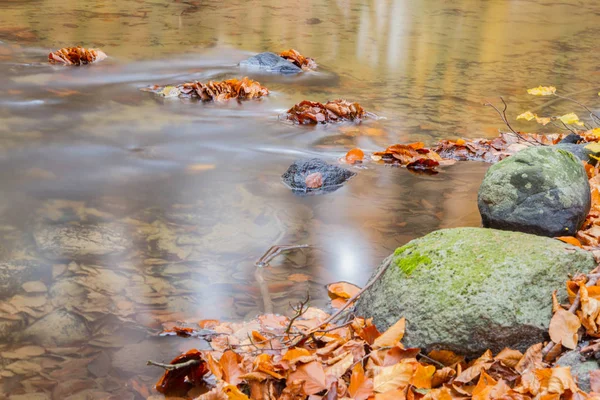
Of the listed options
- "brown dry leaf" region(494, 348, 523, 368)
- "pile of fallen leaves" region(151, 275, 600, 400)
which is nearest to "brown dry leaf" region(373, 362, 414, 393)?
"pile of fallen leaves" region(151, 275, 600, 400)

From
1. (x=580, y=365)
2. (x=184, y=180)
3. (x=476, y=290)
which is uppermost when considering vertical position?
(x=476, y=290)

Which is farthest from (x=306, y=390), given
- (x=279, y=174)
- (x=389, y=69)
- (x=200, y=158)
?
(x=389, y=69)

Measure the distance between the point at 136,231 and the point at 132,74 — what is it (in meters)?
5.95

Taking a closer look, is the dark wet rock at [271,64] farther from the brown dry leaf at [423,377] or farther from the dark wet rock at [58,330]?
the brown dry leaf at [423,377]

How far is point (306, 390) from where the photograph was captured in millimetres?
2811

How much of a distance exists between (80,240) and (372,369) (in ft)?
9.20

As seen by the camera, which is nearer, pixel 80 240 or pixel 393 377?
pixel 393 377

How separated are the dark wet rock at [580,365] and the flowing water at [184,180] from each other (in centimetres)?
164

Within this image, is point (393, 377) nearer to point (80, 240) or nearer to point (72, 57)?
point (80, 240)

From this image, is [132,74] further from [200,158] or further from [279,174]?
[279,174]

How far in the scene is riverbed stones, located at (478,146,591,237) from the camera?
13.8 feet

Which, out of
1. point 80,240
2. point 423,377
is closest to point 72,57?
point 80,240

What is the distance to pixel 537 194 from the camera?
4.21 m

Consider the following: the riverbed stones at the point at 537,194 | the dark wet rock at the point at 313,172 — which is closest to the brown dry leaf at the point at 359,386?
the riverbed stones at the point at 537,194
